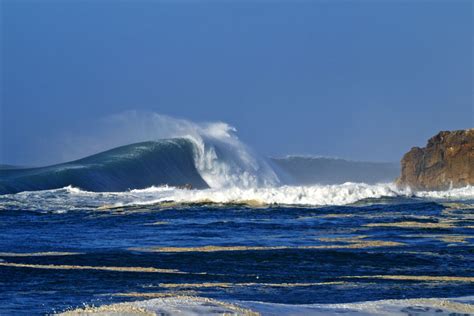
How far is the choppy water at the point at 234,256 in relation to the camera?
1091 cm

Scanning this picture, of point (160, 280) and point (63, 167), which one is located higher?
point (63, 167)

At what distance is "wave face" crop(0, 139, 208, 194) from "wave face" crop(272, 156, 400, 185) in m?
24.6

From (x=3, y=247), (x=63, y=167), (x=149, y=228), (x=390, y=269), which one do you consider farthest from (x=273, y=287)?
(x=63, y=167)

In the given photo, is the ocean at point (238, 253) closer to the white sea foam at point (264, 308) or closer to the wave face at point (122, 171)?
the white sea foam at point (264, 308)

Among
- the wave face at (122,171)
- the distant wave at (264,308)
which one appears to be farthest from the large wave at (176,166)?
the distant wave at (264,308)

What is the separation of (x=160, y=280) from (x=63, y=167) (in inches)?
1222

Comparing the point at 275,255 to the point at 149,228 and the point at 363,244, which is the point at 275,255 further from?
the point at 149,228

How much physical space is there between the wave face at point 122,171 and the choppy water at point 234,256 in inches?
561

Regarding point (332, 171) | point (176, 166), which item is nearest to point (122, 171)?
point (176, 166)

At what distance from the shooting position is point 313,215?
75.7 ft

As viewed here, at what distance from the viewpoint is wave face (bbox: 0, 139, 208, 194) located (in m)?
38.4

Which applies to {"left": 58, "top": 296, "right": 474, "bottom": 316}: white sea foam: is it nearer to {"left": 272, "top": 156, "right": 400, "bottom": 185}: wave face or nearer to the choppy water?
the choppy water

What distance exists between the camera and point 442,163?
141ft

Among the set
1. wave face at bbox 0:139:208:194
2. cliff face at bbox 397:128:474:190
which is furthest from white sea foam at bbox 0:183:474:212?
cliff face at bbox 397:128:474:190
